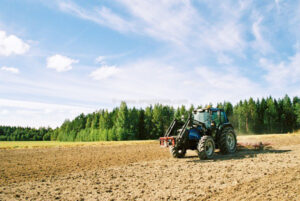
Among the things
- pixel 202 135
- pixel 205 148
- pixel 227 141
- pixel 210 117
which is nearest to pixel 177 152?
pixel 202 135

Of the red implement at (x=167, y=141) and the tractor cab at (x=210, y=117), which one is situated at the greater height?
the tractor cab at (x=210, y=117)

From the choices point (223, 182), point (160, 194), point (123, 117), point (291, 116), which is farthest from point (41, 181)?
point (291, 116)

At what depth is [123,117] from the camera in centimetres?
6366

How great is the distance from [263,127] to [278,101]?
1336cm

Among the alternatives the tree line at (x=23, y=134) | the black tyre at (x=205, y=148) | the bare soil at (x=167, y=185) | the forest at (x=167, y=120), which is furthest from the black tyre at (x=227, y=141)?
the tree line at (x=23, y=134)

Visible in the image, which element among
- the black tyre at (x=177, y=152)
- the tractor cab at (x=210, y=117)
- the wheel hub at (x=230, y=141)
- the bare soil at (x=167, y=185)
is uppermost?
the tractor cab at (x=210, y=117)

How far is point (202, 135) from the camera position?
494 inches

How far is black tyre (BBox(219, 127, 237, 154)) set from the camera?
1280 cm

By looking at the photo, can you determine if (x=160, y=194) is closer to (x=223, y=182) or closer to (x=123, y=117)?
(x=223, y=182)

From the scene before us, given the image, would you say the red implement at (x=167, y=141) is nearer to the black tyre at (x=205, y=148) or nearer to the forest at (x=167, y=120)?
the black tyre at (x=205, y=148)

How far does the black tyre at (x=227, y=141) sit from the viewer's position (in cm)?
1280

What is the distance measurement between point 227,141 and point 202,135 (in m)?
1.85

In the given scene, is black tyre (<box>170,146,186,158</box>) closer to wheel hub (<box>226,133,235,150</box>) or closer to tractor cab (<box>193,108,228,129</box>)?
tractor cab (<box>193,108,228,129</box>)

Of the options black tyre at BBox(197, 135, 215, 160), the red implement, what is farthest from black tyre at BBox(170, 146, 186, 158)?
black tyre at BBox(197, 135, 215, 160)
